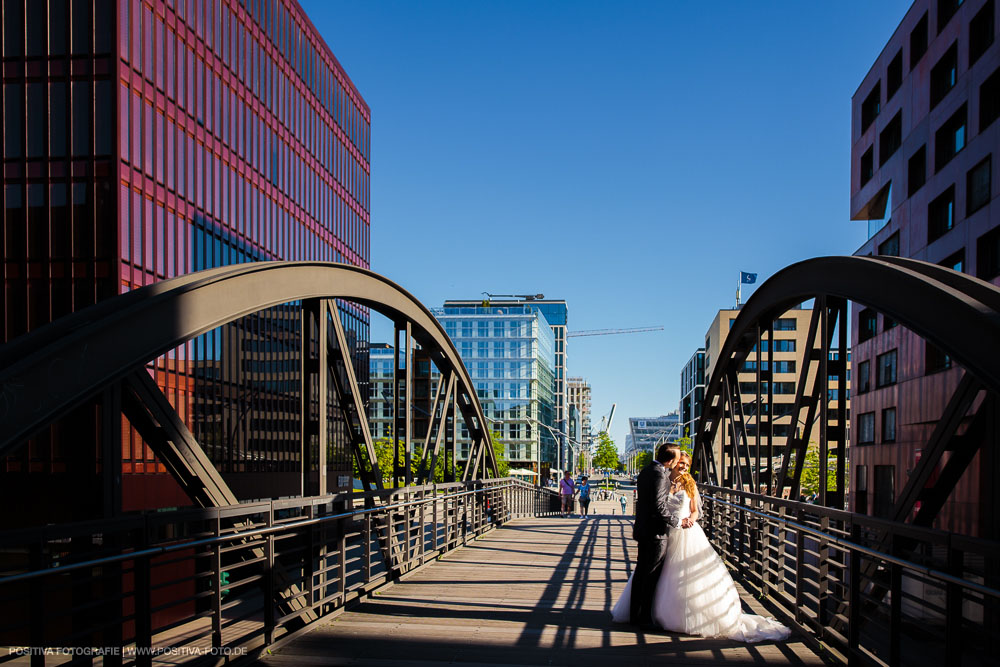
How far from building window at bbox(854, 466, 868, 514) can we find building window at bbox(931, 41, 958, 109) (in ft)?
47.0

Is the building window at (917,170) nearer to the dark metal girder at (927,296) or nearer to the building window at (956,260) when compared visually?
the building window at (956,260)

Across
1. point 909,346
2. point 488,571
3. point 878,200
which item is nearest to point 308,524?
point 488,571

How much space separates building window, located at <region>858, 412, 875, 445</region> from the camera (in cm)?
3441

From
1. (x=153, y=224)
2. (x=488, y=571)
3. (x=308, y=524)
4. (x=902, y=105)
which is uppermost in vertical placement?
(x=902, y=105)

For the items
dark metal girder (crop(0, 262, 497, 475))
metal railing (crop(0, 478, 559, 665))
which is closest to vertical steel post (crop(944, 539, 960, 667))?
metal railing (crop(0, 478, 559, 665))

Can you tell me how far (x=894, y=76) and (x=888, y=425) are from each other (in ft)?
43.3

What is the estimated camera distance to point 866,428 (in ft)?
116

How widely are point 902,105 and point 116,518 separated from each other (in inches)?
1312

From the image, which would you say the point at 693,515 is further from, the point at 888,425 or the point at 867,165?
the point at 867,165

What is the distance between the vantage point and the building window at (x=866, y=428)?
1355 inches

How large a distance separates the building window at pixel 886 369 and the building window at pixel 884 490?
321 cm

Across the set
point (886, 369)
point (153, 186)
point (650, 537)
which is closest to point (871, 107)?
point (886, 369)

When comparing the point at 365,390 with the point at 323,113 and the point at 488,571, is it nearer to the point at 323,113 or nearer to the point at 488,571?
the point at 323,113

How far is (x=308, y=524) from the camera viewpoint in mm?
6750
